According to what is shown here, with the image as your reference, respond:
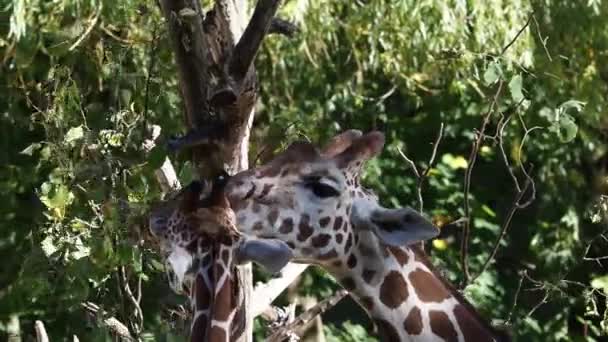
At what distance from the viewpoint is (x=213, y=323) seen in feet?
7.29

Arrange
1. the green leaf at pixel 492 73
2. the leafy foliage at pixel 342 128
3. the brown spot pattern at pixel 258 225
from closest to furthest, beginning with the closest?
1. the brown spot pattern at pixel 258 225
2. the leafy foliage at pixel 342 128
3. the green leaf at pixel 492 73

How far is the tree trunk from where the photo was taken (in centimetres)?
243

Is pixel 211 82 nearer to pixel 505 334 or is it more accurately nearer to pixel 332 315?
pixel 505 334

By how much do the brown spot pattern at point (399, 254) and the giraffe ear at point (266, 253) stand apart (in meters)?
0.33

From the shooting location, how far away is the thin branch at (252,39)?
7.97 ft

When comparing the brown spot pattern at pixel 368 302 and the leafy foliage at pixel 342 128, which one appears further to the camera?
the leafy foliage at pixel 342 128

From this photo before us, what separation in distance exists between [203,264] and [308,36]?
335 cm

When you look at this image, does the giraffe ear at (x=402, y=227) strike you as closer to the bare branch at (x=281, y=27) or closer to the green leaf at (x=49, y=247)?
the bare branch at (x=281, y=27)

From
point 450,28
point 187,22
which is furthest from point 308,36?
point 187,22

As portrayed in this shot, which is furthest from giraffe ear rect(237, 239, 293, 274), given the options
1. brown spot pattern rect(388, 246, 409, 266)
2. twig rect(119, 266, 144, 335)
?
twig rect(119, 266, 144, 335)

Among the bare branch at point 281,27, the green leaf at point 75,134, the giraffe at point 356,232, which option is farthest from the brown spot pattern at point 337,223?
the green leaf at point 75,134

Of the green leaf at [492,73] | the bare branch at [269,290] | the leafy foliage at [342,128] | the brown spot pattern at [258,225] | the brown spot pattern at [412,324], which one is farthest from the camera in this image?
the green leaf at [492,73]

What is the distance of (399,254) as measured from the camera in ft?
8.29

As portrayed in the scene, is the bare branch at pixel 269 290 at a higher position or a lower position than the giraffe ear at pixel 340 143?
lower
